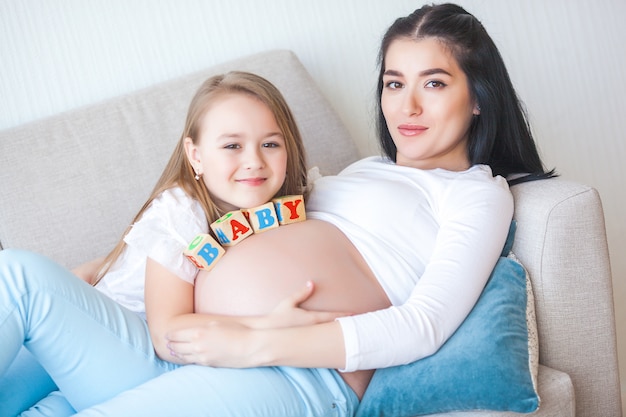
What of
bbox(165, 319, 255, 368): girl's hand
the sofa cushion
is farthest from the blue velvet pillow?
bbox(165, 319, 255, 368): girl's hand

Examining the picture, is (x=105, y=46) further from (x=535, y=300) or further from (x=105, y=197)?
(x=535, y=300)

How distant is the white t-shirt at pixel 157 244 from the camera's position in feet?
4.87

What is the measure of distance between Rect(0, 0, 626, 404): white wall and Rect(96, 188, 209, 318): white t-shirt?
746 mm

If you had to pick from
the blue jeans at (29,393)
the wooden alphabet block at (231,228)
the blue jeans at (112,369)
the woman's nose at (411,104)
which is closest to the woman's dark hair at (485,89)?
the woman's nose at (411,104)

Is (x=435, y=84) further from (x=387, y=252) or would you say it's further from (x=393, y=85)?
(x=387, y=252)

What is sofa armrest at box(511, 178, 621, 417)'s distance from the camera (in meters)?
1.50

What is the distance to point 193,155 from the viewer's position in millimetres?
1644

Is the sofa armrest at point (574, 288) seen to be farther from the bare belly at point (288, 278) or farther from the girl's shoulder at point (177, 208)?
Answer: the girl's shoulder at point (177, 208)

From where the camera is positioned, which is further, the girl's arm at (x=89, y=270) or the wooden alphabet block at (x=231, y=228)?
the girl's arm at (x=89, y=270)

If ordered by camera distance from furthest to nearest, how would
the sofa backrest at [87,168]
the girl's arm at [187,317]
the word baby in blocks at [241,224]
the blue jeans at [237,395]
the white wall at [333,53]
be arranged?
the white wall at [333,53] → the sofa backrest at [87,168] → the word baby in blocks at [241,224] → the girl's arm at [187,317] → the blue jeans at [237,395]

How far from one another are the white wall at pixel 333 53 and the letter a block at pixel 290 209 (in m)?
0.85

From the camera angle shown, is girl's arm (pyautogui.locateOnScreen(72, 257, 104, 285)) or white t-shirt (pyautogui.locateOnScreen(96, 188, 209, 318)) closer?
white t-shirt (pyautogui.locateOnScreen(96, 188, 209, 318))

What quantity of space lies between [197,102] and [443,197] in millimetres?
560

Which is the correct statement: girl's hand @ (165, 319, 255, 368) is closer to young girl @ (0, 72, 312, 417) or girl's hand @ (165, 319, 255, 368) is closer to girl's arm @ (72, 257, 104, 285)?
young girl @ (0, 72, 312, 417)
